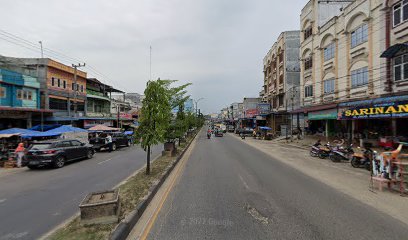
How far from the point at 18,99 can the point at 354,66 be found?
34384 millimetres

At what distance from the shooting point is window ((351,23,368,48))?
21.0 metres

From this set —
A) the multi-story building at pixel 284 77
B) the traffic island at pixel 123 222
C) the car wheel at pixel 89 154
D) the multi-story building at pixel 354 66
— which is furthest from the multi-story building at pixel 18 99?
the multi-story building at pixel 284 77

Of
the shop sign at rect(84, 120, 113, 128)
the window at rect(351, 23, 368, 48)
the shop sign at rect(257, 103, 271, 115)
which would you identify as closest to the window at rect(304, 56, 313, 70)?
the window at rect(351, 23, 368, 48)

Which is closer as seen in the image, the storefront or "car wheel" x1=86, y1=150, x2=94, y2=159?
the storefront

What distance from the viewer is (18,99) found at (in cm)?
2452

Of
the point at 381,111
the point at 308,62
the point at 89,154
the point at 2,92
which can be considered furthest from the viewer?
the point at 308,62

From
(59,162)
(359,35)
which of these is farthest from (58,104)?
(359,35)

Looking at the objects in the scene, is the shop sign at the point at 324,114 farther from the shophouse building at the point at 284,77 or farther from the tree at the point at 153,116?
the tree at the point at 153,116

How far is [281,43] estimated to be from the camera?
4497 centimetres

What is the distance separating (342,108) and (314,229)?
809 inches

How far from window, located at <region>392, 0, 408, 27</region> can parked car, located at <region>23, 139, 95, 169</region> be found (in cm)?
2507

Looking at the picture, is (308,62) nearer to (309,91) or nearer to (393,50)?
(309,91)

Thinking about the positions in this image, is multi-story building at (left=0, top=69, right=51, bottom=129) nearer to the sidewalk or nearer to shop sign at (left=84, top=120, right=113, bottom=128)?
shop sign at (left=84, top=120, right=113, bottom=128)

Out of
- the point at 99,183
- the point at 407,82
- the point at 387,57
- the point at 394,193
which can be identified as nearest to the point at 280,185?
the point at 394,193
